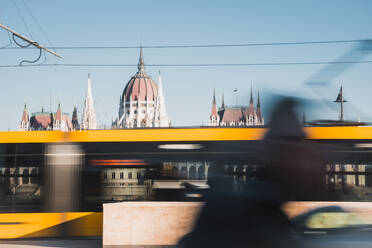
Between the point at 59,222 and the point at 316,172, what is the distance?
10.5 metres

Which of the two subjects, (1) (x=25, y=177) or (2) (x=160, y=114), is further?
(2) (x=160, y=114)

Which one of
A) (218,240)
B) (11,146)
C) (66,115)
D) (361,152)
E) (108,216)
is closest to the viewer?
(218,240)

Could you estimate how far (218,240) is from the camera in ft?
8.14

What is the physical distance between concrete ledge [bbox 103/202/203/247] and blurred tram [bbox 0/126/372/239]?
100 centimetres

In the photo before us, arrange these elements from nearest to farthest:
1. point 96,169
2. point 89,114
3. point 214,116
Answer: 1. point 96,169
2. point 89,114
3. point 214,116

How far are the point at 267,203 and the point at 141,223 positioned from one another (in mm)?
8245

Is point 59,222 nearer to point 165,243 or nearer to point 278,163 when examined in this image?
point 165,243

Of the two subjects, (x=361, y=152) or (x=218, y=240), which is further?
(x=361, y=152)

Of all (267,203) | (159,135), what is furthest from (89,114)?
(267,203)

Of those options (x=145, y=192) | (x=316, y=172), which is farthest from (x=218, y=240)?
(x=145, y=192)

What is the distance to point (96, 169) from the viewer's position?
474 inches

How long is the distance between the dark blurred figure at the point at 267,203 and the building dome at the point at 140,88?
17861cm

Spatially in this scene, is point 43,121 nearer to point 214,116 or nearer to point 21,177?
point 214,116

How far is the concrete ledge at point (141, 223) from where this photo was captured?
1032 centimetres
